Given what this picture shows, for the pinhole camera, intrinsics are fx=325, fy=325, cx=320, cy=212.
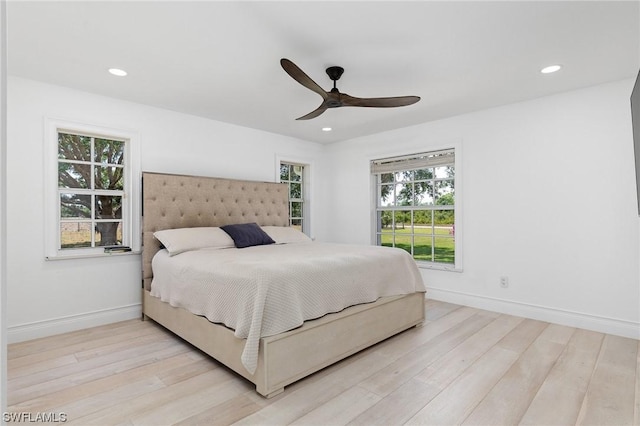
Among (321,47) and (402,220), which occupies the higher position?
(321,47)

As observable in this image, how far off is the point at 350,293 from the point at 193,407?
4.21 feet

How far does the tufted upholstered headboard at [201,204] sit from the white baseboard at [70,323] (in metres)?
0.36

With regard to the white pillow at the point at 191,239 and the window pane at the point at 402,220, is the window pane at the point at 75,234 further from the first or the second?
the window pane at the point at 402,220

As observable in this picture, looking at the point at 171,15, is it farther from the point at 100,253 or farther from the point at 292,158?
the point at 292,158

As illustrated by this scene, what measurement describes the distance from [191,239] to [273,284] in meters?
1.62

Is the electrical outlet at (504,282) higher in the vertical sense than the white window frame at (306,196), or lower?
lower

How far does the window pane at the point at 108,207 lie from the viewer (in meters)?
3.40

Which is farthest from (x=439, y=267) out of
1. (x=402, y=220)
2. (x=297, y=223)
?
(x=297, y=223)

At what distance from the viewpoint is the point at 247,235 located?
369cm

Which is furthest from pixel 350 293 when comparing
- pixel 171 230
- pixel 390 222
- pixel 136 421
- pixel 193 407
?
pixel 390 222

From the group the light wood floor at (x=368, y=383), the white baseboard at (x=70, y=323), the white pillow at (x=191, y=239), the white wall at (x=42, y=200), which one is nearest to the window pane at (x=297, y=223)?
the white wall at (x=42, y=200)

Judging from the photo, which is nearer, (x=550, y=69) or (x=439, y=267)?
(x=550, y=69)

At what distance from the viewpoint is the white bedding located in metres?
2.01

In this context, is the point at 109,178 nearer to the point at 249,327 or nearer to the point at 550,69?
the point at 249,327
